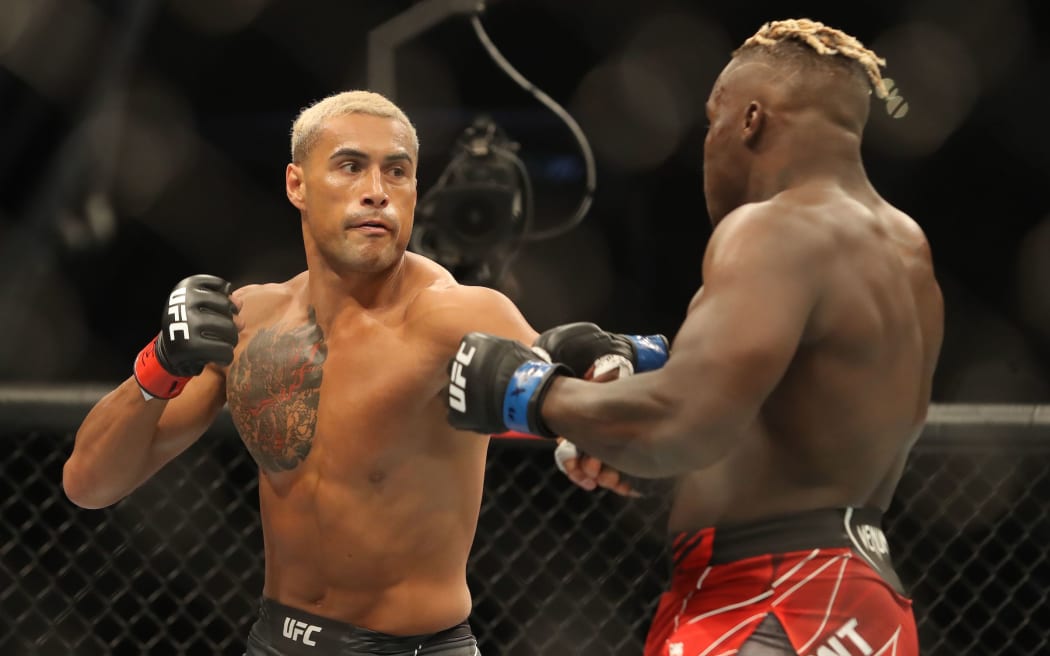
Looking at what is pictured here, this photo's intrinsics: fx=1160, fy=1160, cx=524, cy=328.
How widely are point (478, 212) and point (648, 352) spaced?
46.3 inches

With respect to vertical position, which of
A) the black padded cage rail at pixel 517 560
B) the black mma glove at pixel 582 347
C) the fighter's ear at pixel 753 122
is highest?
Answer: the fighter's ear at pixel 753 122

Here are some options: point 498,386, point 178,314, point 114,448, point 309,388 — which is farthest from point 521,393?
point 114,448

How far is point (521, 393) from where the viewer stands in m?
1.43

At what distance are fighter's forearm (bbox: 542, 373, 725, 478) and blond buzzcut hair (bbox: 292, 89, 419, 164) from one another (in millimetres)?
712

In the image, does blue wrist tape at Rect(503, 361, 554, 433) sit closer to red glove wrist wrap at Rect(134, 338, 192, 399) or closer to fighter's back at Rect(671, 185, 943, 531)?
fighter's back at Rect(671, 185, 943, 531)

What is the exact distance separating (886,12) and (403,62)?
62.0 inches

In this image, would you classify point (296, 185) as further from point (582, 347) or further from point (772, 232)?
point (772, 232)

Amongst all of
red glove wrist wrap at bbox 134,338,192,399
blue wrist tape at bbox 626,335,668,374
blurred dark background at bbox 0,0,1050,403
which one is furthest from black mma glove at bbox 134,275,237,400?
blurred dark background at bbox 0,0,1050,403

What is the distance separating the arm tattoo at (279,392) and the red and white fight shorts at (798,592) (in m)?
0.73

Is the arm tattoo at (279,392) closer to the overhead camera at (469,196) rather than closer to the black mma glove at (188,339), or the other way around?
the black mma glove at (188,339)

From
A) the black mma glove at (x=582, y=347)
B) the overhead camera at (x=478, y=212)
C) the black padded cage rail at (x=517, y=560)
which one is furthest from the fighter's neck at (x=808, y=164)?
the overhead camera at (x=478, y=212)

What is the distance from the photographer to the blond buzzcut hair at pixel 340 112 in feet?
6.40

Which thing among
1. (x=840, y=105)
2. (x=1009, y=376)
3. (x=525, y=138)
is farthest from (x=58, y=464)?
(x=1009, y=376)

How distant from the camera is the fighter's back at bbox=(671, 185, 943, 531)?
1.37m
